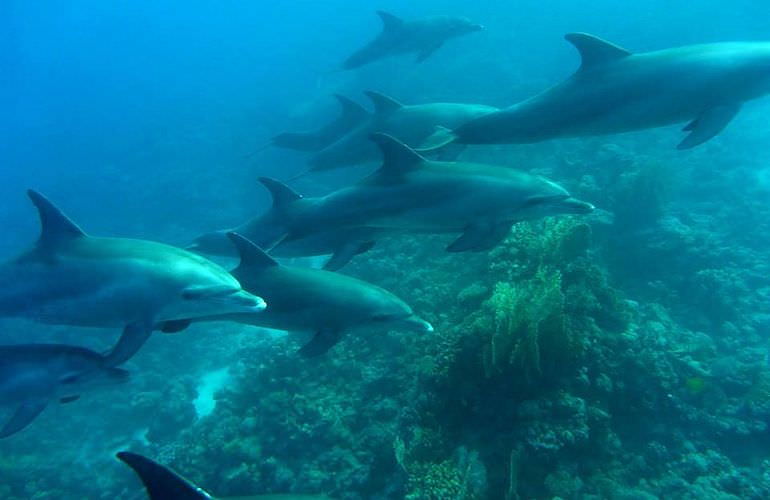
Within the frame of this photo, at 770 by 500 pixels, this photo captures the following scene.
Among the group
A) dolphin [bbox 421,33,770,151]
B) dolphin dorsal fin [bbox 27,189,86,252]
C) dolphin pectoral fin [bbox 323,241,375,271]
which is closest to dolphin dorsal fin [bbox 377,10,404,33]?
dolphin [bbox 421,33,770,151]

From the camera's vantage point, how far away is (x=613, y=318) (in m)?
7.49

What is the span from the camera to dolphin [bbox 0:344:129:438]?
5.34 m

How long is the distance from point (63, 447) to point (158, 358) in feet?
11.2

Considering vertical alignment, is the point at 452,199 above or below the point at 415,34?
below

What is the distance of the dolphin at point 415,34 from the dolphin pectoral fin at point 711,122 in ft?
39.6

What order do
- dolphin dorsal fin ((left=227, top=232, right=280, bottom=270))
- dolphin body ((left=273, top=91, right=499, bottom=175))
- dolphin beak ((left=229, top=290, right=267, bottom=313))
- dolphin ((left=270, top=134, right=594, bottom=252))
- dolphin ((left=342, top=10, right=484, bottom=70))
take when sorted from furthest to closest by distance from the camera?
1. dolphin ((left=342, top=10, right=484, bottom=70))
2. dolphin body ((left=273, top=91, right=499, bottom=175))
3. dolphin dorsal fin ((left=227, top=232, right=280, bottom=270))
4. dolphin ((left=270, top=134, right=594, bottom=252))
5. dolphin beak ((left=229, top=290, right=267, bottom=313))

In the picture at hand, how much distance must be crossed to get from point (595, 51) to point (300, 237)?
162 inches

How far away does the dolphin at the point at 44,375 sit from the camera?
210 inches

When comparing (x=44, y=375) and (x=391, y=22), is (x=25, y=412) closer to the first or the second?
(x=44, y=375)

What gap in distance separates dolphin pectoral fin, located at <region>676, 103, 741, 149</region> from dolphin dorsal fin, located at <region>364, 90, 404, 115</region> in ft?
15.1

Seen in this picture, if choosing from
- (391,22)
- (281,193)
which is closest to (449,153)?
(281,193)

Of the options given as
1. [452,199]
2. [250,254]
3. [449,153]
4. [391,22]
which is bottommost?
[250,254]

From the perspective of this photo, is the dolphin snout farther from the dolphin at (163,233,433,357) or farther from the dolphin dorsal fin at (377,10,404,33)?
the dolphin dorsal fin at (377,10,404,33)

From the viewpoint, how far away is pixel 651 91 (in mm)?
5320
